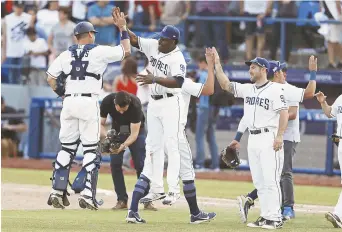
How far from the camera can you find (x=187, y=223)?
468 inches

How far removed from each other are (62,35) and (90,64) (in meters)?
11.1

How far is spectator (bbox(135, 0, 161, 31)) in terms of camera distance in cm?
2344

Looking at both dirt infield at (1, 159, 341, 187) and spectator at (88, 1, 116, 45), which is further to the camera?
spectator at (88, 1, 116, 45)

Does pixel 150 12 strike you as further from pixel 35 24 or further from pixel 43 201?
pixel 43 201

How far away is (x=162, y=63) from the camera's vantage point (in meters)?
11.8

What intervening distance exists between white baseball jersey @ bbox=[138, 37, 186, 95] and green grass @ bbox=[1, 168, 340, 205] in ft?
15.0

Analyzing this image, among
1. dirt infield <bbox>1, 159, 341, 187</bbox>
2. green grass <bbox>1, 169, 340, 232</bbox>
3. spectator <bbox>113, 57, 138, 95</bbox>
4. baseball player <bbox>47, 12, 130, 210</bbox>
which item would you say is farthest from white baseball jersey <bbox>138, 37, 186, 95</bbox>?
dirt infield <bbox>1, 159, 341, 187</bbox>

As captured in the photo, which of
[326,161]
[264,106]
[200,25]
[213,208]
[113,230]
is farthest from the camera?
[200,25]

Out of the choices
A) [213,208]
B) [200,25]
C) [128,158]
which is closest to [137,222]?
[213,208]

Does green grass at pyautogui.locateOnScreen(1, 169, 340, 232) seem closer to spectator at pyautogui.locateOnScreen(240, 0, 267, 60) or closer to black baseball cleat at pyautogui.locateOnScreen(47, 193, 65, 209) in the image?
black baseball cleat at pyautogui.locateOnScreen(47, 193, 65, 209)

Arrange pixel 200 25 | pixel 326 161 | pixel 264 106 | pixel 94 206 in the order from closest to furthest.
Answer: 1. pixel 264 106
2. pixel 94 206
3. pixel 326 161
4. pixel 200 25

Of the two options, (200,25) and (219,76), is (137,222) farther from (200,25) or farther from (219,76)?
(200,25)

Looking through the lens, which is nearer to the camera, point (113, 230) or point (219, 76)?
point (113, 230)

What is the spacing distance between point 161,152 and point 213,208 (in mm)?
2454
